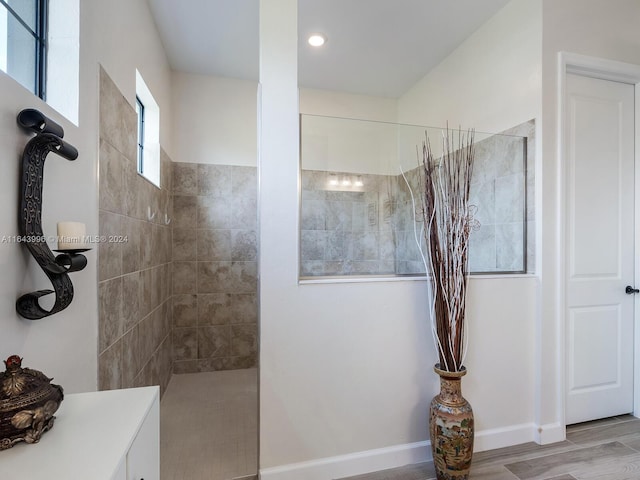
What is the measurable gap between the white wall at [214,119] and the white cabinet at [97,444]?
269 centimetres

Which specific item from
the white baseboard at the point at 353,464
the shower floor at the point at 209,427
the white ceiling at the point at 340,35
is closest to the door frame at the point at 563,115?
the white ceiling at the point at 340,35

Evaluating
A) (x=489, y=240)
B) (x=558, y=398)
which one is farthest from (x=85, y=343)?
(x=558, y=398)

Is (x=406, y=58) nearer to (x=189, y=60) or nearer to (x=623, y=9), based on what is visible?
(x=623, y=9)

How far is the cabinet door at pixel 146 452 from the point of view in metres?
0.71

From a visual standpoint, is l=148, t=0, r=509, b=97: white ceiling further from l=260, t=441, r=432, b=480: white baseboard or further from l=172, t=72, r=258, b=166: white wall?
l=260, t=441, r=432, b=480: white baseboard

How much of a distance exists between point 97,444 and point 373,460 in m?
1.44

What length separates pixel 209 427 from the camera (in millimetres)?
2129

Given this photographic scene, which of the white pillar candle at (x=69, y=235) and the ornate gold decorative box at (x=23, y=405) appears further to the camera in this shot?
→ the white pillar candle at (x=69, y=235)

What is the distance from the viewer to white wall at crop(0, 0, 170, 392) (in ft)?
2.88

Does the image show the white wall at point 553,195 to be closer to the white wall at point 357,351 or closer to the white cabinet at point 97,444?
the white wall at point 357,351

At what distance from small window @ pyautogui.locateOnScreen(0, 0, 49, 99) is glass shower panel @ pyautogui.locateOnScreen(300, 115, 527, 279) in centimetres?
107

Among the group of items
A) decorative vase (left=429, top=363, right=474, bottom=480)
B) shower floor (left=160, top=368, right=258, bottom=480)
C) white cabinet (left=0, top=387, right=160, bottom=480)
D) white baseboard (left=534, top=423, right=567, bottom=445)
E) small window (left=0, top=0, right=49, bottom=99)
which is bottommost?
shower floor (left=160, top=368, right=258, bottom=480)

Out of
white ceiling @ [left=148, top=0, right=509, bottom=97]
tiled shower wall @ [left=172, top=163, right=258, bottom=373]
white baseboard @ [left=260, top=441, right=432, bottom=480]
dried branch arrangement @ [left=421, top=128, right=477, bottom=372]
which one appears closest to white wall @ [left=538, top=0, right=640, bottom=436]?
white ceiling @ [left=148, top=0, right=509, bottom=97]

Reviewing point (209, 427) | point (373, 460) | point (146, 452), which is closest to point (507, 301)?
point (373, 460)
